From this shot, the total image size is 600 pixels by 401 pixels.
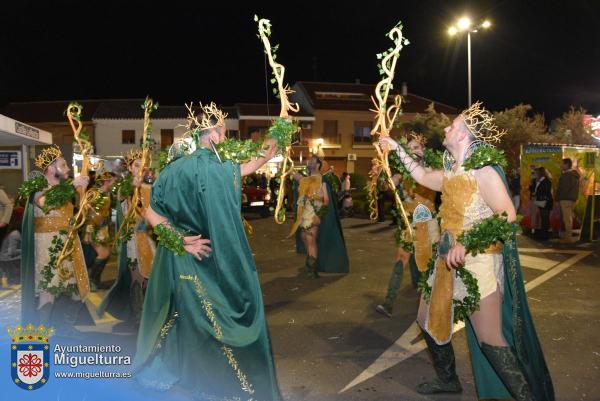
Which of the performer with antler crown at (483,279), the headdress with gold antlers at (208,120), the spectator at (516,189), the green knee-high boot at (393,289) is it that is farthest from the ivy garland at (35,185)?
the spectator at (516,189)

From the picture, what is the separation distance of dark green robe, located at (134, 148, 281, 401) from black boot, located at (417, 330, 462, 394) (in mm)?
1348

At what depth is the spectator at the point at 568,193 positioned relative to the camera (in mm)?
13584

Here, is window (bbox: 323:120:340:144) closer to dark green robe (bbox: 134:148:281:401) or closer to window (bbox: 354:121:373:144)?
A: window (bbox: 354:121:373:144)

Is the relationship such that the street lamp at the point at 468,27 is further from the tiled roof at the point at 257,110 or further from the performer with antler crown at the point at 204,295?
the tiled roof at the point at 257,110

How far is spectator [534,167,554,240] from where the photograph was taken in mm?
14062

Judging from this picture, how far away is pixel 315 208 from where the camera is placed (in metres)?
9.45

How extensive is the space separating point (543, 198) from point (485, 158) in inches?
458

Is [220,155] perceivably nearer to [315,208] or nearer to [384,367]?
[384,367]

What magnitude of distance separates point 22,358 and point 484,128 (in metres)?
3.91

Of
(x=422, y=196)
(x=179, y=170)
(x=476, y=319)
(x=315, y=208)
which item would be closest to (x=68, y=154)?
(x=315, y=208)

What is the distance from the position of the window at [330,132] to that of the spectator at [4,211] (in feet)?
121

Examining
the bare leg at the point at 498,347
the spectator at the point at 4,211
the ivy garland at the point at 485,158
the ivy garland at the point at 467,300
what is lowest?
the bare leg at the point at 498,347

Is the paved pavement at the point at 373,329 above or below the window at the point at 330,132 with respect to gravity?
below

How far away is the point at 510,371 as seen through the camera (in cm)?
364
